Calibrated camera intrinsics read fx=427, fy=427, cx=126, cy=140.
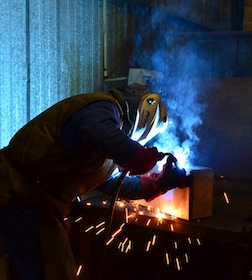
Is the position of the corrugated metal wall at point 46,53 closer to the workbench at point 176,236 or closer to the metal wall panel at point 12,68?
the metal wall panel at point 12,68

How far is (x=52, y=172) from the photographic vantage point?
212cm

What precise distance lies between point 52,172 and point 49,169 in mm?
27

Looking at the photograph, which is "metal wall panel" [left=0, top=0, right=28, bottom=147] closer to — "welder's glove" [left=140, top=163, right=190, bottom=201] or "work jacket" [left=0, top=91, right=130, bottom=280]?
"work jacket" [left=0, top=91, right=130, bottom=280]

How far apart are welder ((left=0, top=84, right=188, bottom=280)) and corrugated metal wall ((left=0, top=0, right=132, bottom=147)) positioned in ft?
2.82

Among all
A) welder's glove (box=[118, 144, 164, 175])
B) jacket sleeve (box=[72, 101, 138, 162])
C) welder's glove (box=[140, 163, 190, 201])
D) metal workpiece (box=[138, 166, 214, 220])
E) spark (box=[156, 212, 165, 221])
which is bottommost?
spark (box=[156, 212, 165, 221])

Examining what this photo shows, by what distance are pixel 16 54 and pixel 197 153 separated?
2260mm

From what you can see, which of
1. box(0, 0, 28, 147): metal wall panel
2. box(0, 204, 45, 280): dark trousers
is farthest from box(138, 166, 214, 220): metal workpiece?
box(0, 0, 28, 147): metal wall panel

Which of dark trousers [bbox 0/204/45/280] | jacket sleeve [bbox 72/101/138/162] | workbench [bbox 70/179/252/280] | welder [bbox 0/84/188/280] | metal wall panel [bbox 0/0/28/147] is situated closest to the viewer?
jacket sleeve [bbox 72/101/138/162]

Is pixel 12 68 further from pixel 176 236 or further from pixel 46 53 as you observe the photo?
pixel 176 236

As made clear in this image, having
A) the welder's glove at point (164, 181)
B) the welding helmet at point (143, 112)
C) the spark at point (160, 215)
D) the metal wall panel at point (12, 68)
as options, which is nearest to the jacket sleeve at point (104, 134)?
the welding helmet at point (143, 112)

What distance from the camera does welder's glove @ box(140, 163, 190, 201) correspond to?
2.38m

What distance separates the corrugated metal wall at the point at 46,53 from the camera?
2904 mm

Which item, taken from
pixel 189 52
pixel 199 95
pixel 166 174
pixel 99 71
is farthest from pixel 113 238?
pixel 189 52

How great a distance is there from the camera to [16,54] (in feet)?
9.68
